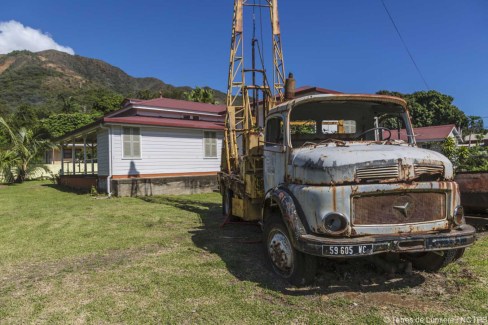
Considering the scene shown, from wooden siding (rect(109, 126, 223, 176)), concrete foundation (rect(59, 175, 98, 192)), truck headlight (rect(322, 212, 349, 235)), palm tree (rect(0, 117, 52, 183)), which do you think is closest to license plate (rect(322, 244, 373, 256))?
truck headlight (rect(322, 212, 349, 235))

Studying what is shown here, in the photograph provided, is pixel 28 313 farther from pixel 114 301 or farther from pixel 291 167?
pixel 291 167

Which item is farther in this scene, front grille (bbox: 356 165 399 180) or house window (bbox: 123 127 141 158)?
house window (bbox: 123 127 141 158)

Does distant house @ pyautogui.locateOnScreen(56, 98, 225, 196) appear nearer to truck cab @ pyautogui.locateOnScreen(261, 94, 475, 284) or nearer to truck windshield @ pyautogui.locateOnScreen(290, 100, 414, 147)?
truck windshield @ pyautogui.locateOnScreen(290, 100, 414, 147)

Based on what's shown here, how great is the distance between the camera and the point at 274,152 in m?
5.63

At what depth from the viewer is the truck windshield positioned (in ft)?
18.3

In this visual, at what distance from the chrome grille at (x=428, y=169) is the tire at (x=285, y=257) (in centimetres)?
158

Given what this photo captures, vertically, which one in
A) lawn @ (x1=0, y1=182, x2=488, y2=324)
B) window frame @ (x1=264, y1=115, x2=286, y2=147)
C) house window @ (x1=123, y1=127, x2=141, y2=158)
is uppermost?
house window @ (x1=123, y1=127, x2=141, y2=158)

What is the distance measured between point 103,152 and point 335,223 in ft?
49.2

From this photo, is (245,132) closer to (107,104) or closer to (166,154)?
(166,154)

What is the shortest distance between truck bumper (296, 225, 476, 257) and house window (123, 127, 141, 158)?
13.8 meters

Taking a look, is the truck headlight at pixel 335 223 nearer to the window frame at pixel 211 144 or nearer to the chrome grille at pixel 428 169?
the chrome grille at pixel 428 169

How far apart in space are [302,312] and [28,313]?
3054mm

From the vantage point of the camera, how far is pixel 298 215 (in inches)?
171

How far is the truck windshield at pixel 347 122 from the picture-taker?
5583mm
